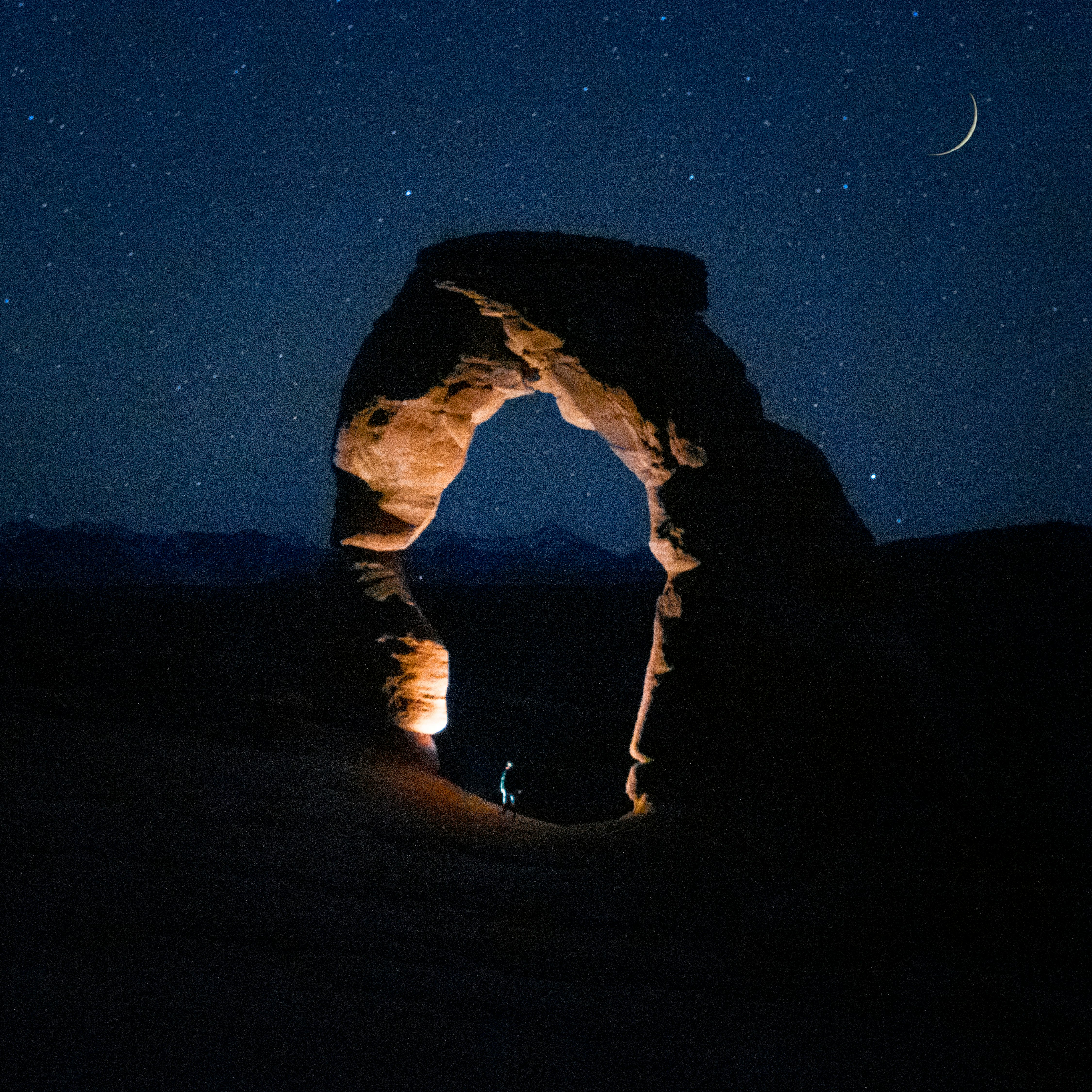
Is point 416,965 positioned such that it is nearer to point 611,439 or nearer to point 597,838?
point 597,838

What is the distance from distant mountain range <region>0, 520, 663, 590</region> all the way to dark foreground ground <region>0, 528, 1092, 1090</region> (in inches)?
1141

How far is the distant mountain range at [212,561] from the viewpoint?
1925 inches

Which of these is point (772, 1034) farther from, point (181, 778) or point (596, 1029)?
point (181, 778)

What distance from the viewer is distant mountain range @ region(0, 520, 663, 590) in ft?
160

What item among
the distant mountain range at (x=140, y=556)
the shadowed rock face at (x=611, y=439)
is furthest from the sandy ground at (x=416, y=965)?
the distant mountain range at (x=140, y=556)

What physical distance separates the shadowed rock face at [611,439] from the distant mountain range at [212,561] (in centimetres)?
2663

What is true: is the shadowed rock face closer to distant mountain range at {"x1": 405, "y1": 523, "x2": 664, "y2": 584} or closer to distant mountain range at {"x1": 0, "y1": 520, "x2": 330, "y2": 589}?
distant mountain range at {"x1": 405, "y1": 523, "x2": 664, "y2": 584}

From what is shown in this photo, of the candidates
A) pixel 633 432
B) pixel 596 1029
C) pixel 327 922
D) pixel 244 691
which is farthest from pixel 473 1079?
pixel 244 691

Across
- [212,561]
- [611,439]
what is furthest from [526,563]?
[611,439]

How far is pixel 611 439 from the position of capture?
24.6ft

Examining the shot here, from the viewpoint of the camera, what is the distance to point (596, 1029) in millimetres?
2439

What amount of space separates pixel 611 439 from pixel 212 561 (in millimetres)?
77095

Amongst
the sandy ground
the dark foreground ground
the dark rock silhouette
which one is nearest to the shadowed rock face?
the dark rock silhouette

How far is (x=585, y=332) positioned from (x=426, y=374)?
244 cm
